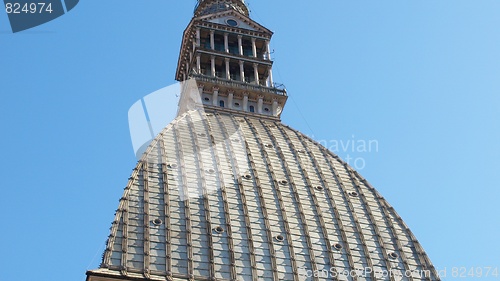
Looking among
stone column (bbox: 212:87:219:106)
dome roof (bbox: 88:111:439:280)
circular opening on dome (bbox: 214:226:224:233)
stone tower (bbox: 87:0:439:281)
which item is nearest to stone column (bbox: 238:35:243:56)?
stone tower (bbox: 87:0:439:281)

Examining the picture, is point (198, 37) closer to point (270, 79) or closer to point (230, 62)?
point (230, 62)

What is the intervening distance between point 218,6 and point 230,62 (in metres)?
7.49

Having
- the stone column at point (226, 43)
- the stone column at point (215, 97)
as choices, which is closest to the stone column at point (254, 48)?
the stone column at point (226, 43)

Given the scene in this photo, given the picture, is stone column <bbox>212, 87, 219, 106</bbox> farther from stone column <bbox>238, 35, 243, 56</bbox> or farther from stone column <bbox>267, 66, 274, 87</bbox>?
stone column <bbox>238, 35, 243, 56</bbox>

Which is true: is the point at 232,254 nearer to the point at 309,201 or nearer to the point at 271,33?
the point at 309,201

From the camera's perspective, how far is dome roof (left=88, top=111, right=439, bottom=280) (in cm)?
3844

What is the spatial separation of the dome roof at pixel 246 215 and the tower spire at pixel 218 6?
1253 cm

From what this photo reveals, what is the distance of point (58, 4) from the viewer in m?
Answer: 27.6

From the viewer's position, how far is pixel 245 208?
141ft

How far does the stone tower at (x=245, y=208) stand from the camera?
38.6 metres

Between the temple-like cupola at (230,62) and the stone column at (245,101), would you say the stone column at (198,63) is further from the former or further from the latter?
the stone column at (245,101)

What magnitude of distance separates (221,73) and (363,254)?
18654mm

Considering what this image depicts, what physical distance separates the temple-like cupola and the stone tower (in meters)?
0.12

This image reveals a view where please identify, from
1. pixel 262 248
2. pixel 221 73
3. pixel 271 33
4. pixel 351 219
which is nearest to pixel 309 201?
pixel 351 219
